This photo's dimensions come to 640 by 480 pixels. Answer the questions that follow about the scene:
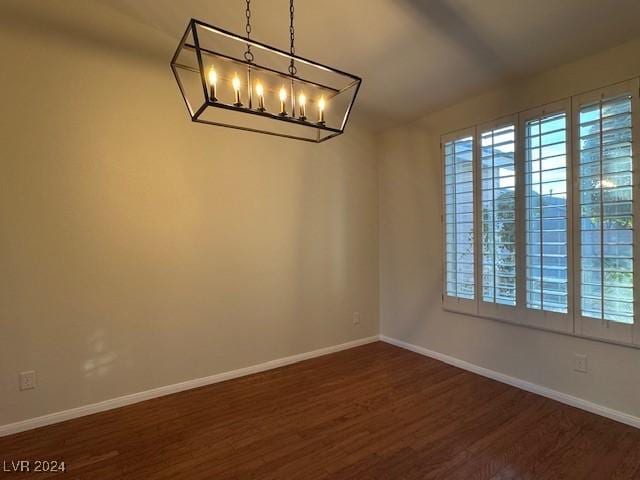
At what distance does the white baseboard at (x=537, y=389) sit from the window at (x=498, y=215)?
0.66 metres

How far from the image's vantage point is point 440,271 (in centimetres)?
352

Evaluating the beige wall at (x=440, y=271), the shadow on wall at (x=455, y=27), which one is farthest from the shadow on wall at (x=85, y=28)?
the beige wall at (x=440, y=271)

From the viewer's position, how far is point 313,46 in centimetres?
277

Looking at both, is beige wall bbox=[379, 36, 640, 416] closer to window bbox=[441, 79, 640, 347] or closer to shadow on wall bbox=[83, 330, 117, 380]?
window bbox=[441, 79, 640, 347]

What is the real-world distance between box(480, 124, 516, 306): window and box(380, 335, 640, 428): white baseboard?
66 centimetres

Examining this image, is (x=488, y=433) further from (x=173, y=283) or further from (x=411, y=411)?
(x=173, y=283)

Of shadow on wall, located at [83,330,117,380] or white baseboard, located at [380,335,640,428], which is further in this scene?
shadow on wall, located at [83,330,117,380]

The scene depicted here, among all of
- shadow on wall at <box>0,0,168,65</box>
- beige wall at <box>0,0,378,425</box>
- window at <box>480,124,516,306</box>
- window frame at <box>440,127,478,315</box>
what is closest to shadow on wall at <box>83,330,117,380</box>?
beige wall at <box>0,0,378,425</box>

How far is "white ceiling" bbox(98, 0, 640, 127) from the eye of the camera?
217 cm

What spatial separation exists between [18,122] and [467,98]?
3587mm

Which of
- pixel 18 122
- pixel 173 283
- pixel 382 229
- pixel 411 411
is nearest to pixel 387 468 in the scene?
pixel 411 411

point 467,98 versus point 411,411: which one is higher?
point 467,98

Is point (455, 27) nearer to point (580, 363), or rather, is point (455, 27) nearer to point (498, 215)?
point (498, 215)

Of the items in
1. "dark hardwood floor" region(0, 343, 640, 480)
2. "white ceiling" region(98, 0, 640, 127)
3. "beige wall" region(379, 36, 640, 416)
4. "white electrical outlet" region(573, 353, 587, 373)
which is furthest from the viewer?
"white electrical outlet" region(573, 353, 587, 373)
